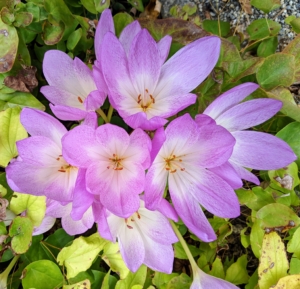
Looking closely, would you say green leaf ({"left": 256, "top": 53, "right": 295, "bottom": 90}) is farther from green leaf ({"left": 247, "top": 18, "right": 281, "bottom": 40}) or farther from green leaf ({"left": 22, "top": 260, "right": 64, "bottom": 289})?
green leaf ({"left": 22, "top": 260, "right": 64, "bottom": 289})

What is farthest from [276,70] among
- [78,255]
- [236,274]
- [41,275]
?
[41,275]

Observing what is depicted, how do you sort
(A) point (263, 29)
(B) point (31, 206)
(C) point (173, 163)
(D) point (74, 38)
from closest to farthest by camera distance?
1. (C) point (173, 163)
2. (B) point (31, 206)
3. (D) point (74, 38)
4. (A) point (263, 29)

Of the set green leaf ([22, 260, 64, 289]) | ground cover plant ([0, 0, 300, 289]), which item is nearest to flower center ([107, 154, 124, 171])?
ground cover plant ([0, 0, 300, 289])

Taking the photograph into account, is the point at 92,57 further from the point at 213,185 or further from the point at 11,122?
the point at 213,185

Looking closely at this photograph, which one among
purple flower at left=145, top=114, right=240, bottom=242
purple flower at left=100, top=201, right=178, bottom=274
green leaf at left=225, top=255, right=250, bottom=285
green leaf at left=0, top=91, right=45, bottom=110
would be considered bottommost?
green leaf at left=225, top=255, right=250, bottom=285

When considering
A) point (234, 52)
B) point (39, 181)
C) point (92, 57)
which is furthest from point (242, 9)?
point (39, 181)

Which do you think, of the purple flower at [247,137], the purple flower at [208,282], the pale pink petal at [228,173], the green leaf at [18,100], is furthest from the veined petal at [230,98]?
the green leaf at [18,100]

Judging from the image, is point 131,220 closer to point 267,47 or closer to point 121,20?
point 121,20

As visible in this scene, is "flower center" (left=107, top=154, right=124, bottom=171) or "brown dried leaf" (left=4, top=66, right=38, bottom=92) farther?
"brown dried leaf" (left=4, top=66, right=38, bottom=92)
